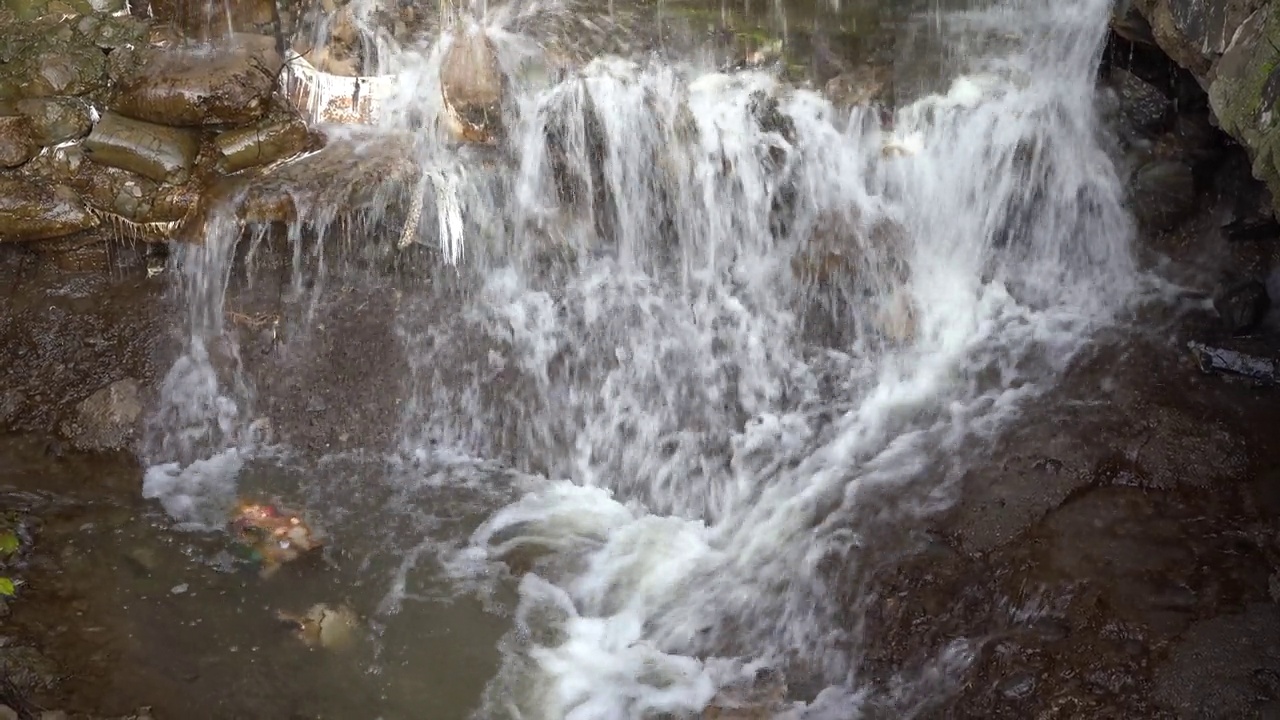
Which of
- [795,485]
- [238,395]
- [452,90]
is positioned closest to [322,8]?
[452,90]

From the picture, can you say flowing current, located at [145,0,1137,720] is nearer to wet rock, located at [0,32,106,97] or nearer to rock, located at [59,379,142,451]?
rock, located at [59,379,142,451]

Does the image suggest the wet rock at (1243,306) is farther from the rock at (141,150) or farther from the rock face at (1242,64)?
the rock at (141,150)

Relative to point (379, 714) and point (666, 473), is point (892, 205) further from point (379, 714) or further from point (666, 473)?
point (379, 714)

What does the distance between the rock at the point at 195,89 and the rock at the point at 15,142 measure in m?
0.60

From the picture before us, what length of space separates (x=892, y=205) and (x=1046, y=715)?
382 cm

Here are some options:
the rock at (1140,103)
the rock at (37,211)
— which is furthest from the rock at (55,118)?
the rock at (1140,103)

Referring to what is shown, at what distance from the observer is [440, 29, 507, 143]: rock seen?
7164 millimetres

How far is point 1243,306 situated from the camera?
6406 millimetres

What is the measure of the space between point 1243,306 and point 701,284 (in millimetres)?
3582

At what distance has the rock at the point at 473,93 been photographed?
282 inches

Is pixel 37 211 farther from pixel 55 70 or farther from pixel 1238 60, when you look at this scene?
pixel 1238 60

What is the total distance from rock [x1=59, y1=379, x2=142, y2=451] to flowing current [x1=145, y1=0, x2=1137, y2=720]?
19 cm

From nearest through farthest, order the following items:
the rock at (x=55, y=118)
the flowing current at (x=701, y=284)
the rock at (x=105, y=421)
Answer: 1. the flowing current at (x=701, y=284)
2. the rock at (x=105, y=421)
3. the rock at (x=55, y=118)

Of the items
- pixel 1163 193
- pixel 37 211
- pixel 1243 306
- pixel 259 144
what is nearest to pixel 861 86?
pixel 1163 193
